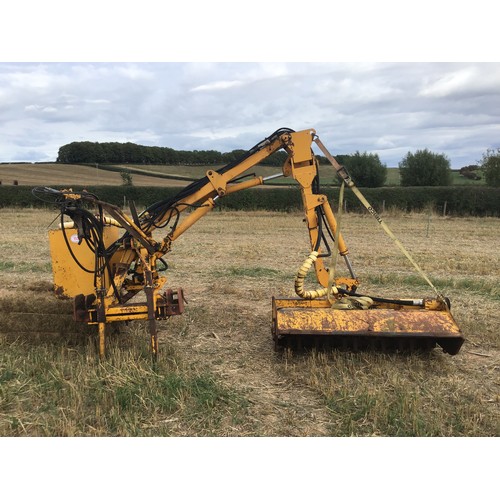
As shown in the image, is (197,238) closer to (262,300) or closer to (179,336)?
(262,300)

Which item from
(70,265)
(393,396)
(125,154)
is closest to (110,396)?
(70,265)

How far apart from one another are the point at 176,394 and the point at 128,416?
56cm

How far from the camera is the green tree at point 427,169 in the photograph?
4922cm

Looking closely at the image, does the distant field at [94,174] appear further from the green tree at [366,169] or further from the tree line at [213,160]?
the green tree at [366,169]

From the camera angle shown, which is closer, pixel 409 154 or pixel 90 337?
pixel 90 337

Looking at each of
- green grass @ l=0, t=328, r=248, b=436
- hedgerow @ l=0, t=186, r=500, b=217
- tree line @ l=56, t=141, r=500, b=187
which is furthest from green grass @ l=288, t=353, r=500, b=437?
tree line @ l=56, t=141, r=500, b=187

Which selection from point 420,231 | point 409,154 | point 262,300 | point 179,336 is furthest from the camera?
point 409,154

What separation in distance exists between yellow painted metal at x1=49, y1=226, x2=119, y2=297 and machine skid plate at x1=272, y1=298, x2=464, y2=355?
2682 mm

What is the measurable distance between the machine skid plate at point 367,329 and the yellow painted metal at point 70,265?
2.68m

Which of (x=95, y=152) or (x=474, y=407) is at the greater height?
(x=95, y=152)

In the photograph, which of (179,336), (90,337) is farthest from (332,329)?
(90,337)

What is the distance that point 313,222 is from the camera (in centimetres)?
624

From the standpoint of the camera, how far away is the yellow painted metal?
650 centimetres

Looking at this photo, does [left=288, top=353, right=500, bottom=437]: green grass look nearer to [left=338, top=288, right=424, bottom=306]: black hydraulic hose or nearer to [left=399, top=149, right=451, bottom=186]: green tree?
[left=338, top=288, right=424, bottom=306]: black hydraulic hose
